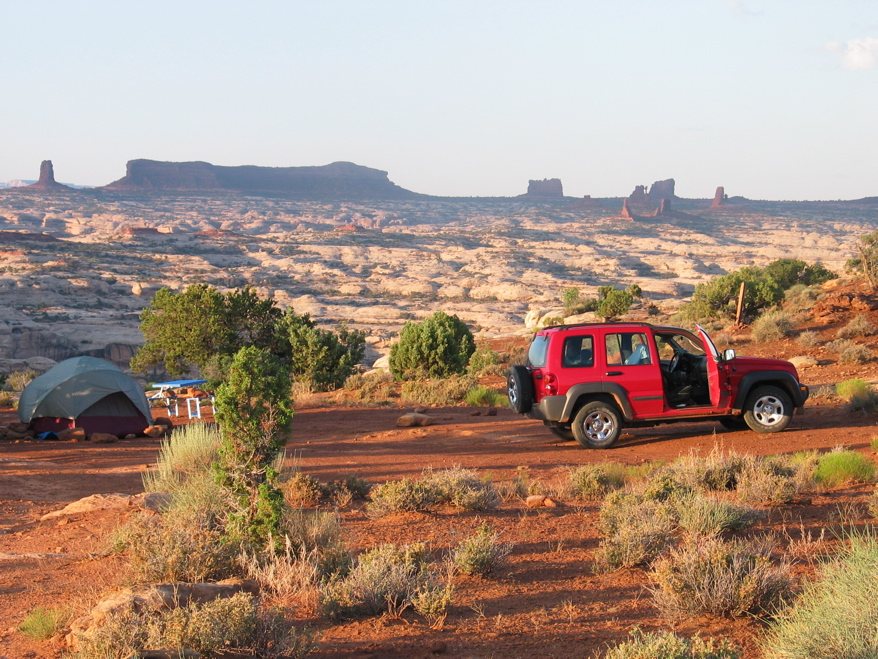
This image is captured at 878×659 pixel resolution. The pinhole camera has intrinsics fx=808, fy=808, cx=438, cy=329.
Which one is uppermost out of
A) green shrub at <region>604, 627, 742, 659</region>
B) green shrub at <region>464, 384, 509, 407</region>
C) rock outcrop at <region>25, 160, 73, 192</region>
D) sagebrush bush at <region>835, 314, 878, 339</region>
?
rock outcrop at <region>25, 160, 73, 192</region>

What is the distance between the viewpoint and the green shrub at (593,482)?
27.8 ft

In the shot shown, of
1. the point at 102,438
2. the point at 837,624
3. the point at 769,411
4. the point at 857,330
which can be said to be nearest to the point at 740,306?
the point at 857,330

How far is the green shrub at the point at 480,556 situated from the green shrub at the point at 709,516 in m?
1.43

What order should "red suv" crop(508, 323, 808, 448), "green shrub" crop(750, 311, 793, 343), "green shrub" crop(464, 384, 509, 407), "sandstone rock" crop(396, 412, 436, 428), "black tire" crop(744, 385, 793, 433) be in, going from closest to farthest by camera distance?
"red suv" crop(508, 323, 808, 448) < "black tire" crop(744, 385, 793, 433) < "sandstone rock" crop(396, 412, 436, 428) < "green shrub" crop(464, 384, 509, 407) < "green shrub" crop(750, 311, 793, 343)

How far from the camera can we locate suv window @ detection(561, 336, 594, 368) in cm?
1172

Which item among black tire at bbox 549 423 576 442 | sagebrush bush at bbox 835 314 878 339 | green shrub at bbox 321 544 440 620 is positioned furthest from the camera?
sagebrush bush at bbox 835 314 878 339

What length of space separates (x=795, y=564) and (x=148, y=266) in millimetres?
80553

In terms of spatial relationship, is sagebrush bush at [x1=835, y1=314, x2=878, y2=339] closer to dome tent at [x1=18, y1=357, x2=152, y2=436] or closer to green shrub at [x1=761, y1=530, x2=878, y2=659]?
dome tent at [x1=18, y1=357, x2=152, y2=436]

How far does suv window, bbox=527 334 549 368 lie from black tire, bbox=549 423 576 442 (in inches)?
45.9

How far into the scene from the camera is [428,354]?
25.0 m

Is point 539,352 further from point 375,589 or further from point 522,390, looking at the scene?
point 375,589

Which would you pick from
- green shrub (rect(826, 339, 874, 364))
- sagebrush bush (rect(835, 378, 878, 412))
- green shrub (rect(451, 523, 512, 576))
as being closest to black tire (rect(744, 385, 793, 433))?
sagebrush bush (rect(835, 378, 878, 412))

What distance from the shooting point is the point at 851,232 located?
130250 millimetres

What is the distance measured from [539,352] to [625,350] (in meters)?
1.26
